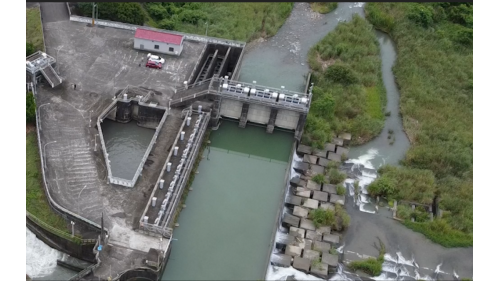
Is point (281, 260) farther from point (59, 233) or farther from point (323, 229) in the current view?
point (59, 233)

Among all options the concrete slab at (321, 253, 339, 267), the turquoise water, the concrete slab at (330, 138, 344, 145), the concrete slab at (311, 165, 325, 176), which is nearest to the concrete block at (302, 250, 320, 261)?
the concrete slab at (321, 253, 339, 267)

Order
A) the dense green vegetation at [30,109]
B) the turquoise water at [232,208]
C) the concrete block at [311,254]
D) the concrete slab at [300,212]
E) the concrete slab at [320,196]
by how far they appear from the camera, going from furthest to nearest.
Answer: the concrete slab at [320,196]
the dense green vegetation at [30,109]
the concrete slab at [300,212]
the concrete block at [311,254]
the turquoise water at [232,208]

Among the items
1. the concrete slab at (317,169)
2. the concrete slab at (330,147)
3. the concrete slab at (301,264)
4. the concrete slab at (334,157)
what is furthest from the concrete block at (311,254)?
the concrete slab at (330,147)

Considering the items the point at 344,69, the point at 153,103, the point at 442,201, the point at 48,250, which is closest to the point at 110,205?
the point at 48,250

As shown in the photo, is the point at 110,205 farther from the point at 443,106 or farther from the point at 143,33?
the point at 443,106

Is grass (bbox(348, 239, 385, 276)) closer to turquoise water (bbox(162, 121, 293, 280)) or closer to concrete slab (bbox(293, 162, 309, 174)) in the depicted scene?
turquoise water (bbox(162, 121, 293, 280))

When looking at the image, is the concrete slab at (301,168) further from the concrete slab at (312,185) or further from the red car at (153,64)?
the red car at (153,64)

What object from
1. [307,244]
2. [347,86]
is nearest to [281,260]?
[307,244]
